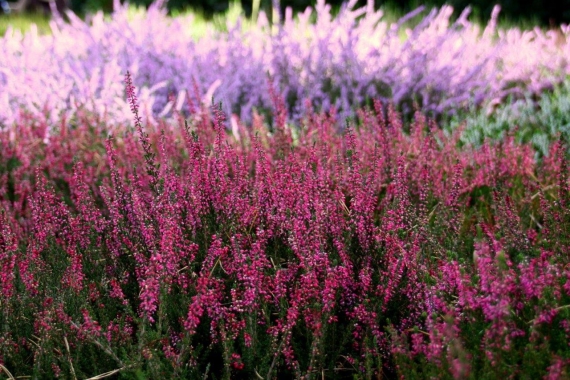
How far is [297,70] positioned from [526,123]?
1.68m

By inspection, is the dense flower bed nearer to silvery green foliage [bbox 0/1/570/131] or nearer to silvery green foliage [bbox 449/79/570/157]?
silvery green foliage [bbox 449/79/570/157]

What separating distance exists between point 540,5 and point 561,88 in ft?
16.0

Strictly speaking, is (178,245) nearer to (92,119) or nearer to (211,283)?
(211,283)

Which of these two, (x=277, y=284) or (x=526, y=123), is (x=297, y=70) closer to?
(x=526, y=123)

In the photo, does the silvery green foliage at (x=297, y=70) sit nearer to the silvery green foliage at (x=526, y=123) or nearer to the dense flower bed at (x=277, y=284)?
the silvery green foliage at (x=526, y=123)

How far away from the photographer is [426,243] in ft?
6.44

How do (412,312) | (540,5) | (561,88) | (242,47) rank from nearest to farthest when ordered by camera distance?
(412,312), (561,88), (242,47), (540,5)

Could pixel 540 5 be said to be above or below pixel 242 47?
above

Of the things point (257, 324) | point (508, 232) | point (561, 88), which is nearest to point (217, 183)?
point (257, 324)

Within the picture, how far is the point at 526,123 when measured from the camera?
13.1 ft

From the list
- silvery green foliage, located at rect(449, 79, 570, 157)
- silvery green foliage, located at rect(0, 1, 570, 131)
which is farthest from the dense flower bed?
silvery green foliage, located at rect(0, 1, 570, 131)

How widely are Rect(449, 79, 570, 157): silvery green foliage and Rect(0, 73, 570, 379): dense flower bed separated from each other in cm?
135

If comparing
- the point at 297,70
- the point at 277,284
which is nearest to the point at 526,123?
the point at 297,70

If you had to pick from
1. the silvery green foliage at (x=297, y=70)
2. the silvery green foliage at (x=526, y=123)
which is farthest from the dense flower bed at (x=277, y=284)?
the silvery green foliage at (x=297, y=70)
